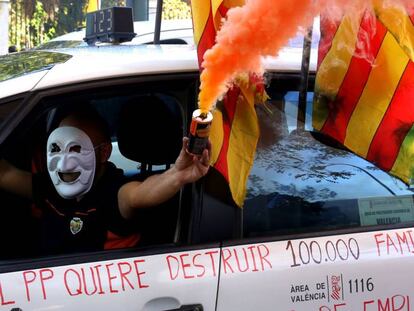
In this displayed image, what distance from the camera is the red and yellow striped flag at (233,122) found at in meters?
1.81

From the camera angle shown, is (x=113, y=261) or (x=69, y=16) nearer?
(x=113, y=261)

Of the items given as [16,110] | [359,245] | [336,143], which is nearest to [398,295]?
[359,245]

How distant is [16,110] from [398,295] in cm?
140

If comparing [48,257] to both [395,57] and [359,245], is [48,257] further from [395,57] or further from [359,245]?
[395,57]

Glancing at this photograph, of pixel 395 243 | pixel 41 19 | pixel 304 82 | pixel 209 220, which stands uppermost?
pixel 304 82

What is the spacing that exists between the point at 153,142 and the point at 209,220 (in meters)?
0.46

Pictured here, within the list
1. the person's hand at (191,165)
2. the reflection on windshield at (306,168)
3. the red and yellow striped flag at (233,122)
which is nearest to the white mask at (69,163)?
the person's hand at (191,165)

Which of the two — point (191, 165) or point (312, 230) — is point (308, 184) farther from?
point (191, 165)

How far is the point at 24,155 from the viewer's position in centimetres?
225

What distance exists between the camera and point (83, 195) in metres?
2.12

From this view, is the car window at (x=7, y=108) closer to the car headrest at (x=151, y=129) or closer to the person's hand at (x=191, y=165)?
the car headrest at (x=151, y=129)


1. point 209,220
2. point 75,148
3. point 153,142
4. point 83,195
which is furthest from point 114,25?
Answer: point 209,220

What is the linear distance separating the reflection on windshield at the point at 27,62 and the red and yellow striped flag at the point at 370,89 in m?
0.92

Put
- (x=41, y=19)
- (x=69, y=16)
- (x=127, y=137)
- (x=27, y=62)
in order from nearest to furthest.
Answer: (x=27, y=62), (x=127, y=137), (x=41, y=19), (x=69, y=16)
